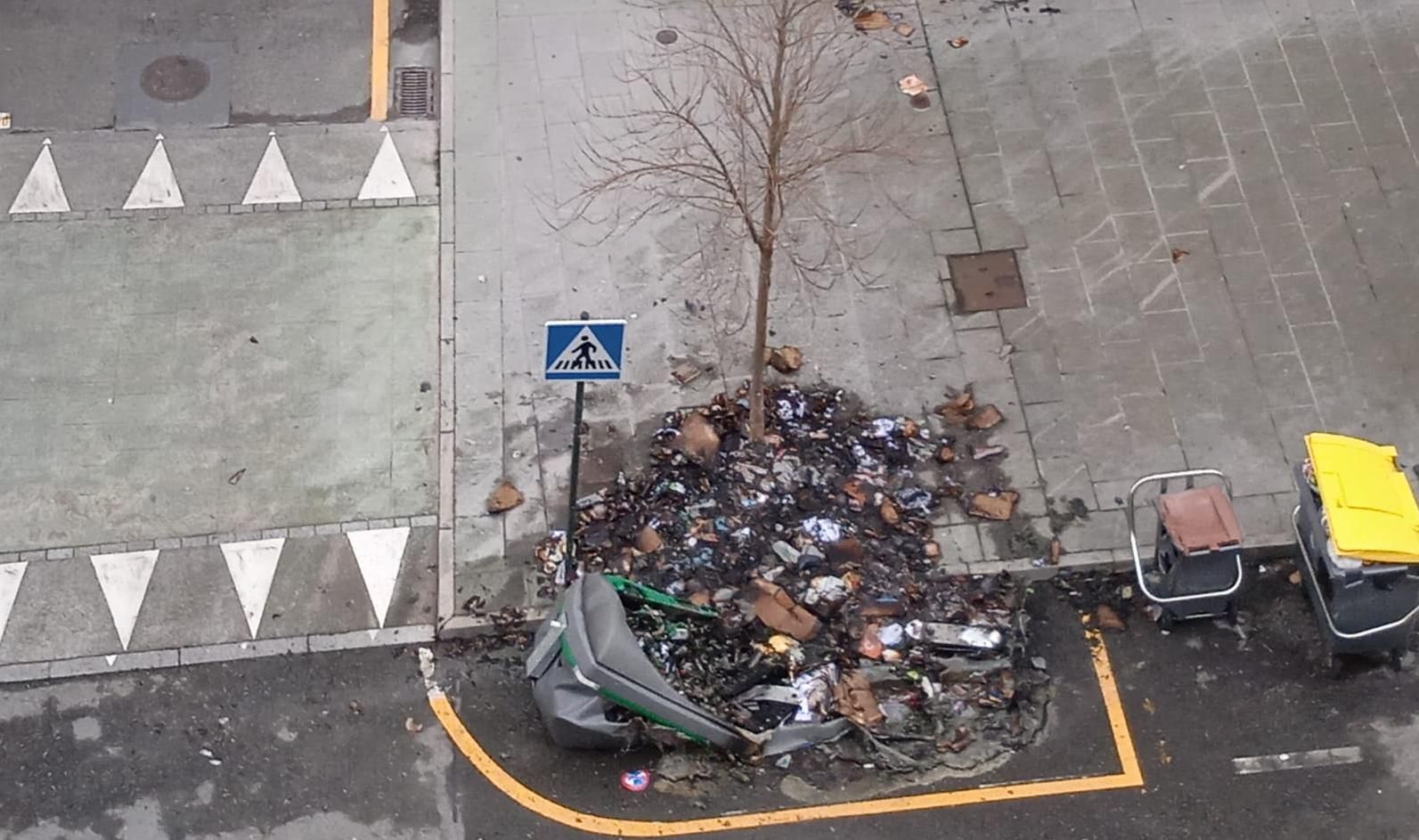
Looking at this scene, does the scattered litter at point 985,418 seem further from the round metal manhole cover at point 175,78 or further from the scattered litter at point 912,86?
the round metal manhole cover at point 175,78

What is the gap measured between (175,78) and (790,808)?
834 centimetres

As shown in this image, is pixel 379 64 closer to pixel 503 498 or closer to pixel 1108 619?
pixel 503 498

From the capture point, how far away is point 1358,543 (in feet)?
30.7

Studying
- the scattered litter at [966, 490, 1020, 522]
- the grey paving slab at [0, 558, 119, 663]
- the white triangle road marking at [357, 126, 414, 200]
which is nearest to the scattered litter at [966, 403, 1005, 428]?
the scattered litter at [966, 490, 1020, 522]

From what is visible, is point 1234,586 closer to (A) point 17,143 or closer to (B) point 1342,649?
(B) point 1342,649

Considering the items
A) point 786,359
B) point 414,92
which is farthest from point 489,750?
point 414,92

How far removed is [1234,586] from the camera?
32.9 ft

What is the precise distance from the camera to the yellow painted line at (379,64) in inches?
518

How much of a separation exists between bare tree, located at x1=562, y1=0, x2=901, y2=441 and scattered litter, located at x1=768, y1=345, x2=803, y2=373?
240mm

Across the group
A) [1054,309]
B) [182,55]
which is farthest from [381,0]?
[1054,309]

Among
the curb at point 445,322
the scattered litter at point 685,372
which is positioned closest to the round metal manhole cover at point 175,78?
the curb at point 445,322

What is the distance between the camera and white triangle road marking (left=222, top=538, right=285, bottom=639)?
34.3 ft

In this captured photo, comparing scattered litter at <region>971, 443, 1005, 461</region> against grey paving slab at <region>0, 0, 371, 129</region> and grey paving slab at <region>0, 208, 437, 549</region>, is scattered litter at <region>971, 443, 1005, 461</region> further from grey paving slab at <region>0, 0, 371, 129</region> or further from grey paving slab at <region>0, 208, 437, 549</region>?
grey paving slab at <region>0, 0, 371, 129</region>

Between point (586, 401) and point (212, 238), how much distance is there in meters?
3.46
